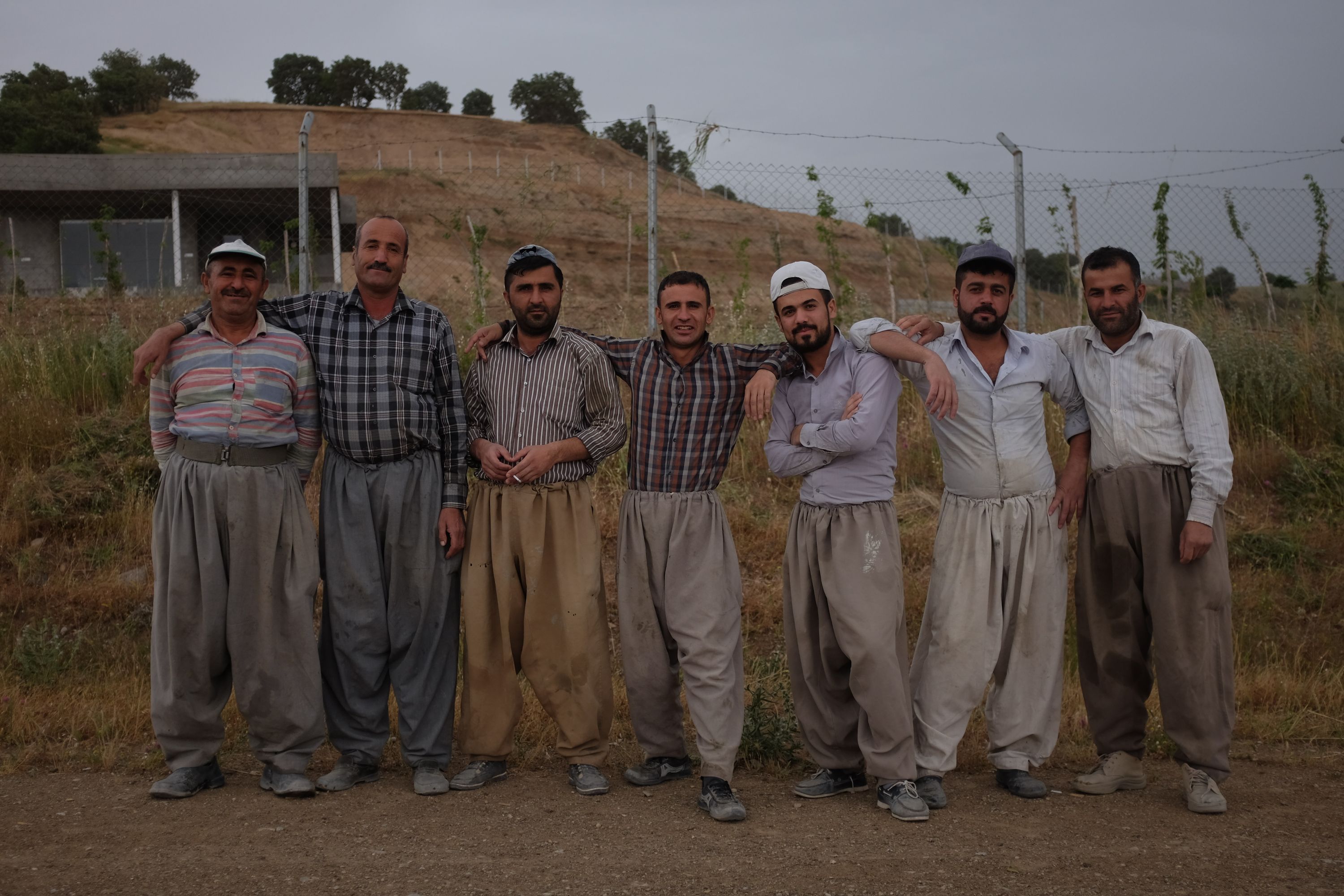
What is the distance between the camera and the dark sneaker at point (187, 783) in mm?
4234

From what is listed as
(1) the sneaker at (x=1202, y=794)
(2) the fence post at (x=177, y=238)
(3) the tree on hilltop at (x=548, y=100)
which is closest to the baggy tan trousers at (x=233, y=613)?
(1) the sneaker at (x=1202, y=794)

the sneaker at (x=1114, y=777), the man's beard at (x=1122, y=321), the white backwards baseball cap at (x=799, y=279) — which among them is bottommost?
the sneaker at (x=1114, y=777)

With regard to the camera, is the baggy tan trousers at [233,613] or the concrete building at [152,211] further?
the concrete building at [152,211]

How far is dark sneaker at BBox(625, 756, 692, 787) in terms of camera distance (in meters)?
4.45

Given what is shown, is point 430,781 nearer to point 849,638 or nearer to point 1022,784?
point 849,638

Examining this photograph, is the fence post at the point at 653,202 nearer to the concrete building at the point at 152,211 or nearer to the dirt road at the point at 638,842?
the dirt road at the point at 638,842

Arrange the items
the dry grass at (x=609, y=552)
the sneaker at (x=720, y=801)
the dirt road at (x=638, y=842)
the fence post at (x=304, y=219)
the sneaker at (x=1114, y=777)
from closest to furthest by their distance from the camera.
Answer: the dirt road at (x=638, y=842) < the sneaker at (x=720, y=801) < the sneaker at (x=1114, y=777) < the dry grass at (x=609, y=552) < the fence post at (x=304, y=219)

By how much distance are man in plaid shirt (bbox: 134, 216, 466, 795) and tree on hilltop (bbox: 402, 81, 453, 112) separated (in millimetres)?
57489

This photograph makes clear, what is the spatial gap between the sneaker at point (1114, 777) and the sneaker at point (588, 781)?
6.11ft

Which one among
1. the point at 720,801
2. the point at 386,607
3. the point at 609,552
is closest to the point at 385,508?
the point at 386,607

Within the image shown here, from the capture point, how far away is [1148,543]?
4262 mm

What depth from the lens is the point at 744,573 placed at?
7.22 meters

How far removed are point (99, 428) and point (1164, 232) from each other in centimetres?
848

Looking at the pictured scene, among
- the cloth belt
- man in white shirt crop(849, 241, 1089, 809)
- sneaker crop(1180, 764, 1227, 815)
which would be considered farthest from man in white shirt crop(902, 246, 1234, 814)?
the cloth belt
